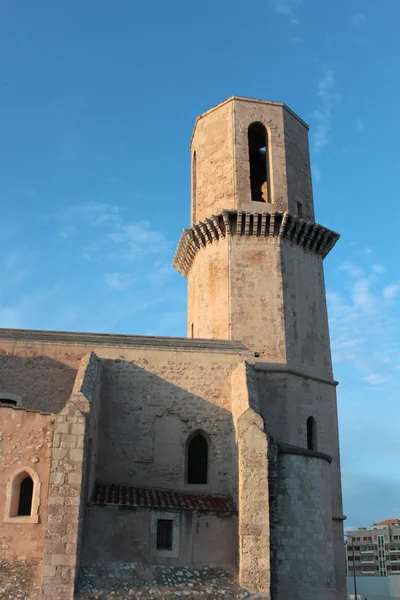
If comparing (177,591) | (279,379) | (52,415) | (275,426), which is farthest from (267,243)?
(177,591)

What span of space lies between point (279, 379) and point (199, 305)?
436 centimetres

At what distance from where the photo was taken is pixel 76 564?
12.8 m

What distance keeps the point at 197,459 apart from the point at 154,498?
7.26 feet

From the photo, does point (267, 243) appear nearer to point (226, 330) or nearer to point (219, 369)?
point (226, 330)

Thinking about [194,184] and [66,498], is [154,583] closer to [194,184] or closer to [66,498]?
[66,498]

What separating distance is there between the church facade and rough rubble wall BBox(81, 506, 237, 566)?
32mm

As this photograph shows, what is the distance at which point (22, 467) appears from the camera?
13.8 metres

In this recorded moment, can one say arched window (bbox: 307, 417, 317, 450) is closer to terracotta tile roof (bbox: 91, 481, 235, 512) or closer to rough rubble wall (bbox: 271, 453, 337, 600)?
rough rubble wall (bbox: 271, 453, 337, 600)

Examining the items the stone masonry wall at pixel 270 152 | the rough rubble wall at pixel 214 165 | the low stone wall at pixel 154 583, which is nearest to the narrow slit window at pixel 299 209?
the stone masonry wall at pixel 270 152

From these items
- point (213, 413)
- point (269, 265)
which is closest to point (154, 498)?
point (213, 413)

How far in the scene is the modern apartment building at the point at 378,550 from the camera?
3366 inches

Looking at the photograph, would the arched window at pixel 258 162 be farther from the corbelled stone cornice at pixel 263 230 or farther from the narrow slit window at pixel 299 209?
the corbelled stone cornice at pixel 263 230

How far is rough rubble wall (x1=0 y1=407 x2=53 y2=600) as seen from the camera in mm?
12922

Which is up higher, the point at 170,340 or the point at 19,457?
the point at 170,340
